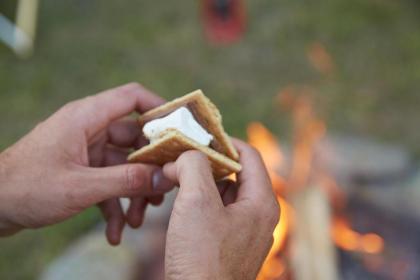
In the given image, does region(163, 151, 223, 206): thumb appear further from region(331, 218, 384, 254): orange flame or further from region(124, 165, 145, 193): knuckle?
region(331, 218, 384, 254): orange flame

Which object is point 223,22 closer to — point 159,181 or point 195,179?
point 159,181

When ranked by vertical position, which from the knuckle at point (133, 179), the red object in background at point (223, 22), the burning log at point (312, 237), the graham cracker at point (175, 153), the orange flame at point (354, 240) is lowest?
the orange flame at point (354, 240)

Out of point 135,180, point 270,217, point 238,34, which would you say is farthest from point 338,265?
point 238,34

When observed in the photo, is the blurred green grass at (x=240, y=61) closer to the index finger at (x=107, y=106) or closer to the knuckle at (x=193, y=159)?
the index finger at (x=107, y=106)

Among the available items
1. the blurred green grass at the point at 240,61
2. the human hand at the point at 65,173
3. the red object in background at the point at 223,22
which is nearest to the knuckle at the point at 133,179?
the human hand at the point at 65,173

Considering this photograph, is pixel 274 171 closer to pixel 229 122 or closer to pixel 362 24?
pixel 229 122

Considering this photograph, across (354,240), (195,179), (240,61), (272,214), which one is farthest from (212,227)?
(240,61)

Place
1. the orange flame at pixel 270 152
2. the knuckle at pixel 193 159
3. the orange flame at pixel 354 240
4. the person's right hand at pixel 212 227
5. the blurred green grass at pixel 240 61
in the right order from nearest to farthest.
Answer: the person's right hand at pixel 212 227
the knuckle at pixel 193 159
the orange flame at pixel 354 240
the orange flame at pixel 270 152
the blurred green grass at pixel 240 61
